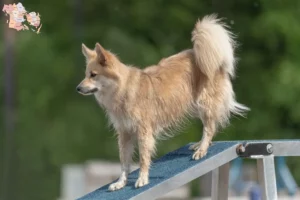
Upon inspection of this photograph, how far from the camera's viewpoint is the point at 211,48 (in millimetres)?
4004

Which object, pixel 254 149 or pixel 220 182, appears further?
pixel 220 182

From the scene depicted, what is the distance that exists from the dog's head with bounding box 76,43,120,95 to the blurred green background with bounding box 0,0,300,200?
6.00m

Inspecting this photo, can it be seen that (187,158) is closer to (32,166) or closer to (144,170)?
(144,170)

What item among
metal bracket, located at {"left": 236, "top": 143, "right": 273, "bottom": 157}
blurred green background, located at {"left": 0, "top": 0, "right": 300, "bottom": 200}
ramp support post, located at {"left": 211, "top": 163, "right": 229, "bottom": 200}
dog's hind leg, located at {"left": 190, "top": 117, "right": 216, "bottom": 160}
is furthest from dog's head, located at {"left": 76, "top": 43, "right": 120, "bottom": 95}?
blurred green background, located at {"left": 0, "top": 0, "right": 300, "bottom": 200}

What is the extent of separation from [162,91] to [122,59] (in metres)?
6.10

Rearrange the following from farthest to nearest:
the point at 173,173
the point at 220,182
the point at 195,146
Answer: the point at 220,182, the point at 195,146, the point at 173,173

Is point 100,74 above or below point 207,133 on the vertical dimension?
above

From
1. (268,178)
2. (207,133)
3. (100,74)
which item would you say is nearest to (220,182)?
(207,133)

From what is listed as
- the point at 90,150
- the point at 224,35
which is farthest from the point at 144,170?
the point at 90,150

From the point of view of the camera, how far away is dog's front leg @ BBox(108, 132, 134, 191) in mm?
3900

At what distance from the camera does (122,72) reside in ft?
12.4

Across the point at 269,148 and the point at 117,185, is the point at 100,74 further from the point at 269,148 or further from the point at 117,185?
the point at 269,148

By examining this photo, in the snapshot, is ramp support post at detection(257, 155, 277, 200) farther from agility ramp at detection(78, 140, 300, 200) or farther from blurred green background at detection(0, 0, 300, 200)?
blurred green background at detection(0, 0, 300, 200)

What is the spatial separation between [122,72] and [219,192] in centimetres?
106
